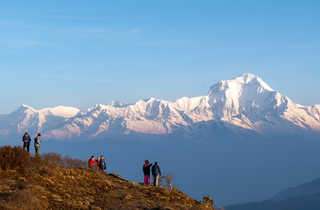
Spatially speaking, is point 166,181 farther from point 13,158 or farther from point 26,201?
point 26,201

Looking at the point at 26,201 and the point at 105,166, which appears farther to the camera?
the point at 105,166

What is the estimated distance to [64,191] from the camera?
64.4 feet

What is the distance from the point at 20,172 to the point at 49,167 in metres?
2.31

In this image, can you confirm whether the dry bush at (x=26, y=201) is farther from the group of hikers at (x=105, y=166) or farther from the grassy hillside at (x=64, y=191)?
the group of hikers at (x=105, y=166)

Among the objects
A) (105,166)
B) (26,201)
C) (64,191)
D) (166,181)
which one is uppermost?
(166,181)

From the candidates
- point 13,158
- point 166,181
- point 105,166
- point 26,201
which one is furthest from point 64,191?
point 166,181

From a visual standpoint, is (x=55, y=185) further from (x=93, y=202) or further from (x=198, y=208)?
(x=198, y=208)

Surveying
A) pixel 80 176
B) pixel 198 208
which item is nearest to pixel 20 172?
pixel 80 176

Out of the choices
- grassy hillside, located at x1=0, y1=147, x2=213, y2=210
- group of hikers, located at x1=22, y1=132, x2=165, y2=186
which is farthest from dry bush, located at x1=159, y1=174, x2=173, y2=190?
grassy hillside, located at x1=0, y1=147, x2=213, y2=210

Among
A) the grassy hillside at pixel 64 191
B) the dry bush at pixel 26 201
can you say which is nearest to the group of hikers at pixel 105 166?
the grassy hillside at pixel 64 191

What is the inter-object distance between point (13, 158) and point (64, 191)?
4.30m

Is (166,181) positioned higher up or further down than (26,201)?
A: higher up

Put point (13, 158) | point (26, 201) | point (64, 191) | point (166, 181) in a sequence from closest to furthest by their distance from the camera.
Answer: point (26, 201)
point (64, 191)
point (13, 158)
point (166, 181)

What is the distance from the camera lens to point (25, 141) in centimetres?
3219
